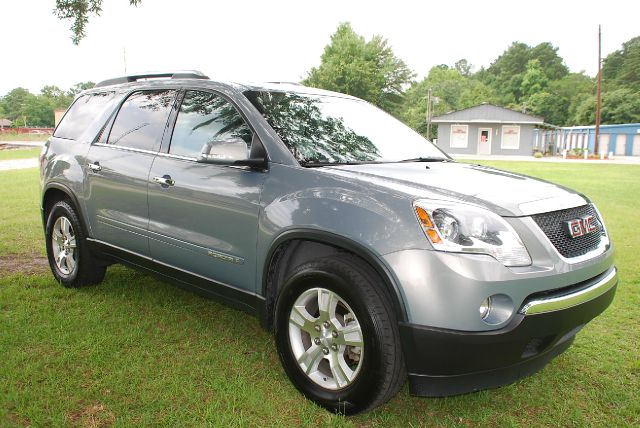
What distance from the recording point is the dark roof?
45344mm

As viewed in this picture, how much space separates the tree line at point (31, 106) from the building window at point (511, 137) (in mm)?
97486

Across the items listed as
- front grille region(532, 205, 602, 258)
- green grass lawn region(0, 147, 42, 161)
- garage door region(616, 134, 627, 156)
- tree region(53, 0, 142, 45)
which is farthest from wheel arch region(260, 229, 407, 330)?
garage door region(616, 134, 627, 156)

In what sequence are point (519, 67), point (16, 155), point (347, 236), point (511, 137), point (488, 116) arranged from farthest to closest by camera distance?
point (519, 67) → point (488, 116) → point (511, 137) → point (16, 155) → point (347, 236)

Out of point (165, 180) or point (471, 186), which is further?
point (165, 180)

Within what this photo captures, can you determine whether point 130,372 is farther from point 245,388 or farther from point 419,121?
point 419,121

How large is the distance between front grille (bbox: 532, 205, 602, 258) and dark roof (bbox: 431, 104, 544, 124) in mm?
45393

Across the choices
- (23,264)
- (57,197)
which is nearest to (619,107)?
(23,264)

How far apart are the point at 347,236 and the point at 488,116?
46.9m

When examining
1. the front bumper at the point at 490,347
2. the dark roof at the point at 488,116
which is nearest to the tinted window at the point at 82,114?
the front bumper at the point at 490,347

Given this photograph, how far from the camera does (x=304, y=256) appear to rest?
306cm

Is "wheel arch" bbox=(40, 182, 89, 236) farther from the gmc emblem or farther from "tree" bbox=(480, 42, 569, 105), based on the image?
"tree" bbox=(480, 42, 569, 105)

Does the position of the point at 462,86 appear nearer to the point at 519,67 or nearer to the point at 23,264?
the point at 519,67

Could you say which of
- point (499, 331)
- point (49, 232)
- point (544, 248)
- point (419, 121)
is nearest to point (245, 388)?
point (499, 331)

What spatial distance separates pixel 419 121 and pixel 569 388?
66106 mm
